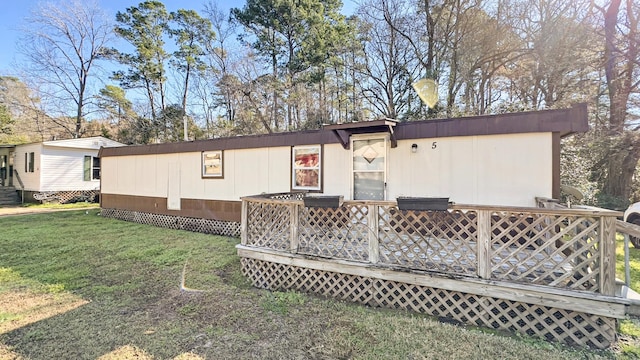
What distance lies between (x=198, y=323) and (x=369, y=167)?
4.11 m

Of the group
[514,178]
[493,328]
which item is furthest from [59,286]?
[514,178]

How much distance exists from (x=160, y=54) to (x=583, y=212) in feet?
84.2

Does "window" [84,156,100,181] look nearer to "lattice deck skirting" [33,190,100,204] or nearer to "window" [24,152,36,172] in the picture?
"lattice deck skirting" [33,190,100,204]

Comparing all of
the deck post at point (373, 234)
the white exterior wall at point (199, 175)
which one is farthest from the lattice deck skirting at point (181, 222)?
the deck post at point (373, 234)

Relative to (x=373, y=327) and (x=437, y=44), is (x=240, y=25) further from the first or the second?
(x=373, y=327)

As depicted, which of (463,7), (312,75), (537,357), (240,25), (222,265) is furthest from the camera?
(240,25)

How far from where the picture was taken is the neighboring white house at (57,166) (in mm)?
14094

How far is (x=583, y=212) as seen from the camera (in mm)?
2727

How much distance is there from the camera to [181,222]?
889cm

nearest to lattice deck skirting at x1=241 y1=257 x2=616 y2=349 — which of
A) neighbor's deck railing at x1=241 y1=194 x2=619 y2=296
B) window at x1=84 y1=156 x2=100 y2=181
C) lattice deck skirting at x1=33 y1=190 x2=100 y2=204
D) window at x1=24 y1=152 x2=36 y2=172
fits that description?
neighbor's deck railing at x1=241 y1=194 x2=619 y2=296

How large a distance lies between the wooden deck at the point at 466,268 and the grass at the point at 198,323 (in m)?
0.23

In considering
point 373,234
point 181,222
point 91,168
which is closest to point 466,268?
point 373,234

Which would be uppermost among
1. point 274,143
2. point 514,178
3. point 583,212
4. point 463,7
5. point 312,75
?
point 463,7

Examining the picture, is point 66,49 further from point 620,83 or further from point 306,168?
point 620,83
